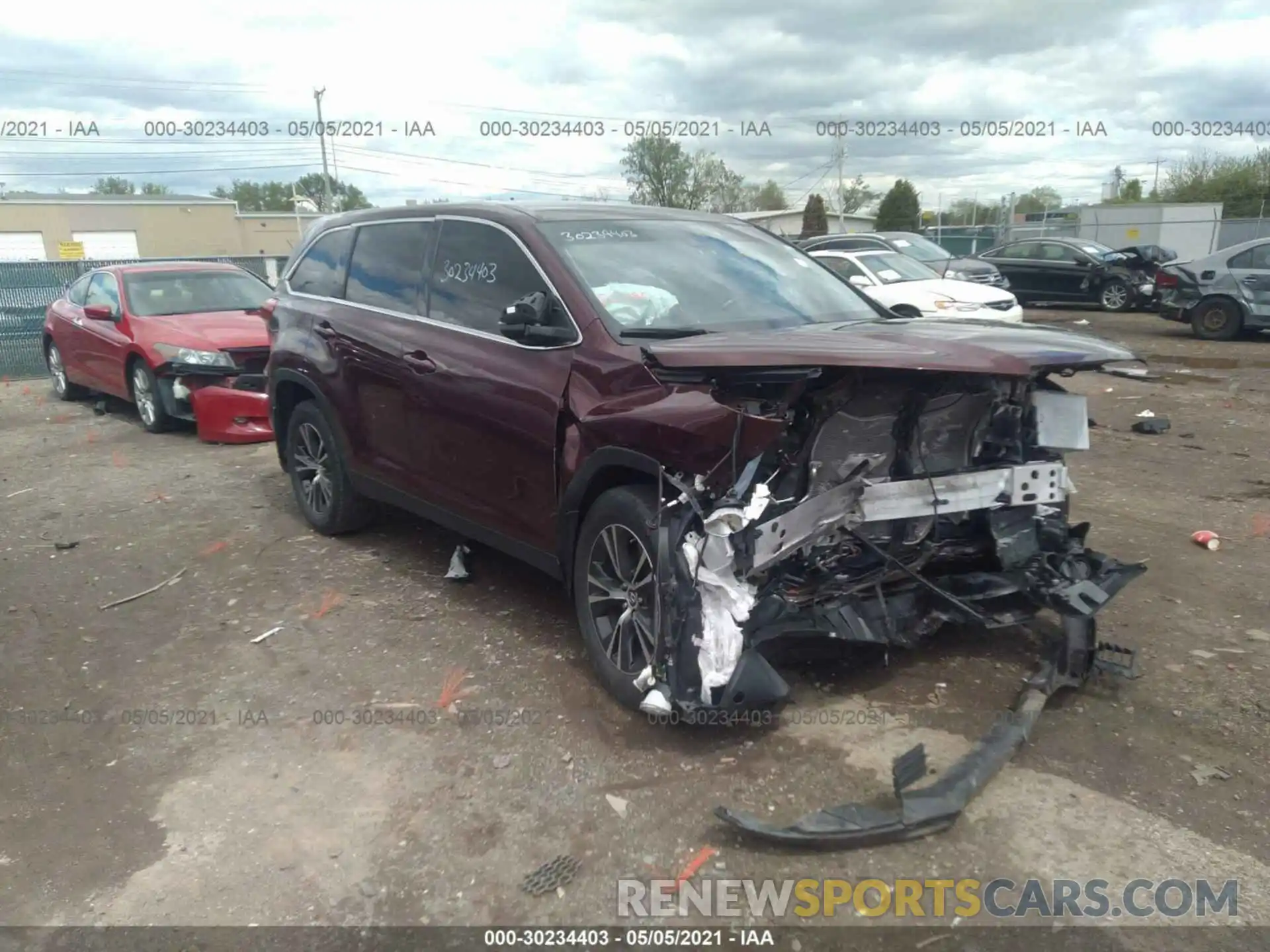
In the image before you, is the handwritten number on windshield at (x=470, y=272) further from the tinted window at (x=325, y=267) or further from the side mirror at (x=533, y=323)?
the tinted window at (x=325, y=267)

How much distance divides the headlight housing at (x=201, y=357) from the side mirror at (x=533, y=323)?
5.90 m

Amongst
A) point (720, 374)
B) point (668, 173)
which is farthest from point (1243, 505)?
point (668, 173)

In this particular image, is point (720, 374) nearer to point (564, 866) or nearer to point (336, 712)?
point (564, 866)

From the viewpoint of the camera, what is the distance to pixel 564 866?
2939 mm

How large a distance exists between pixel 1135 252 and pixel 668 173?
3813 centimetres

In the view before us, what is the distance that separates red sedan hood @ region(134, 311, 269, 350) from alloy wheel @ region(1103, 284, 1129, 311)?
16.4 metres

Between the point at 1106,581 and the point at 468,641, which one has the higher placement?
the point at 1106,581

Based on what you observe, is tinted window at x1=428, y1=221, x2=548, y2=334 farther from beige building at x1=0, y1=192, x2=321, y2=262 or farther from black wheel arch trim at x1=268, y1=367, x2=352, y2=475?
beige building at x1=0, y1=192, x2=321, y2=262

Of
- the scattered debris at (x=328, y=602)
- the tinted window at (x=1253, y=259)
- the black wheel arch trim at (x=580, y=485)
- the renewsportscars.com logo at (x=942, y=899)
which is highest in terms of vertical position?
the tinted window at (x=1253, y=259)

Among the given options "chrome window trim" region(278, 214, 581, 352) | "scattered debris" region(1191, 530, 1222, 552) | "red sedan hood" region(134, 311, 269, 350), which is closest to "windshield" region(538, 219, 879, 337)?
"chrome window trim" region(278, 214, 581, 352)

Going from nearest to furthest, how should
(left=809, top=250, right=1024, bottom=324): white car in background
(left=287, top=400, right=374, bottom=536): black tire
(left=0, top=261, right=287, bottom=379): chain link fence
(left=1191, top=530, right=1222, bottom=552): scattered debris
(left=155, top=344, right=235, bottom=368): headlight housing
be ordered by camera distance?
(left=1191, top=530, right=1222, bottom=552): scattered debris, (left=287, top=400, right=374, bottom=536): black tire, (left=155, top=344, right=235, bottom=368): headlight housing, (left=809, top=250, right=1024, bottom=324): white car in background, (left=0, top=261, right=287, bottom=379): chain link fence

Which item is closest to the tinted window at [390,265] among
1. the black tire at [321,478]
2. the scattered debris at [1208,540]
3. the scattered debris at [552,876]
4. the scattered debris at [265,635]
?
the black tire at [321,478]

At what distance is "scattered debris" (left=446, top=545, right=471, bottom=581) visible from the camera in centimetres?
524

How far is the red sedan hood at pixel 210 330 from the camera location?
8977 mm
